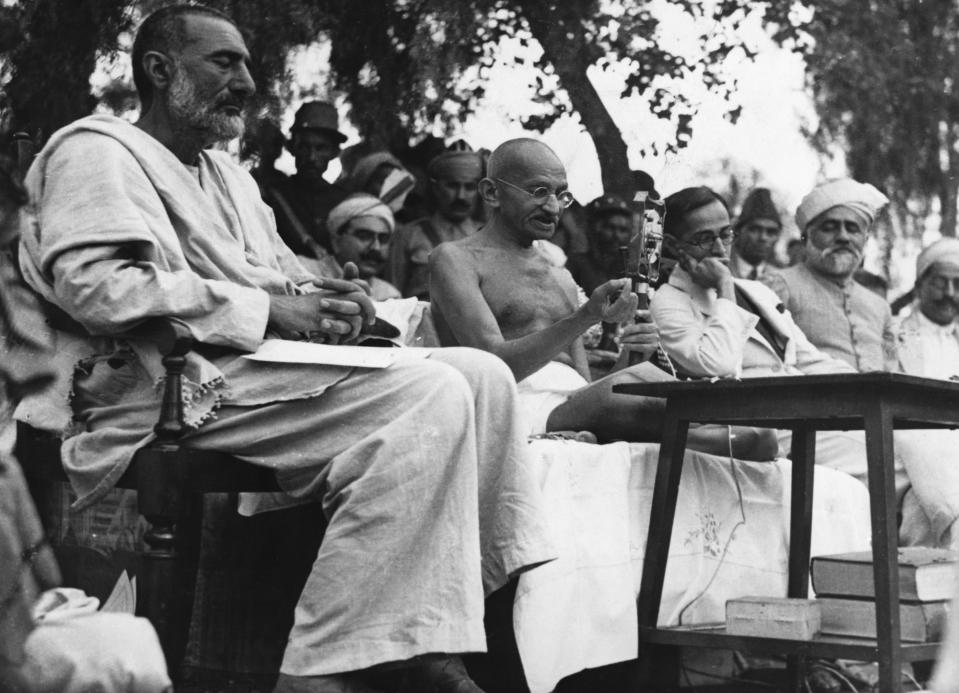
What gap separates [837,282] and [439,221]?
189 cm

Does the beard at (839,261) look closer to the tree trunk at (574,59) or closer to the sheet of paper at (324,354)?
the tree trunk at (574,59)

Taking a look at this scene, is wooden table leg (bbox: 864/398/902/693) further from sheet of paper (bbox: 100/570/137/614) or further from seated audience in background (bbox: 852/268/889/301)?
seated audience in background (bbox: 852/268/889/301)

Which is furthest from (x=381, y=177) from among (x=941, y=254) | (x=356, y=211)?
(x=941, y=254)

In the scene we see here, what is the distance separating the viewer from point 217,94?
4.10 m

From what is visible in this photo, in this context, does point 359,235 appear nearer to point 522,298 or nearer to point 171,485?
point 522,298

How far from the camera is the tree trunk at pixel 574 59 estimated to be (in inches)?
275

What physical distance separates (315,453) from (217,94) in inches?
42.4

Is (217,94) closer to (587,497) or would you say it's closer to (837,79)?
(587,497)

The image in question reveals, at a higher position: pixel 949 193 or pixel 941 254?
pixel 949 193

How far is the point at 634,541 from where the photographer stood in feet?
15.0

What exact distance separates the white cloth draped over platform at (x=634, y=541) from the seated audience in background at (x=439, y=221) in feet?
7.95

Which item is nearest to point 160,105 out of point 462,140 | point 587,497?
point 587,497

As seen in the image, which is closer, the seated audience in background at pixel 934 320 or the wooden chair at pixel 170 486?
the wooden chair at pixel 170 486

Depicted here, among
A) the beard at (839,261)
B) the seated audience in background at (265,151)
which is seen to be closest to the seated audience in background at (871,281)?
the beard at (839,261)
